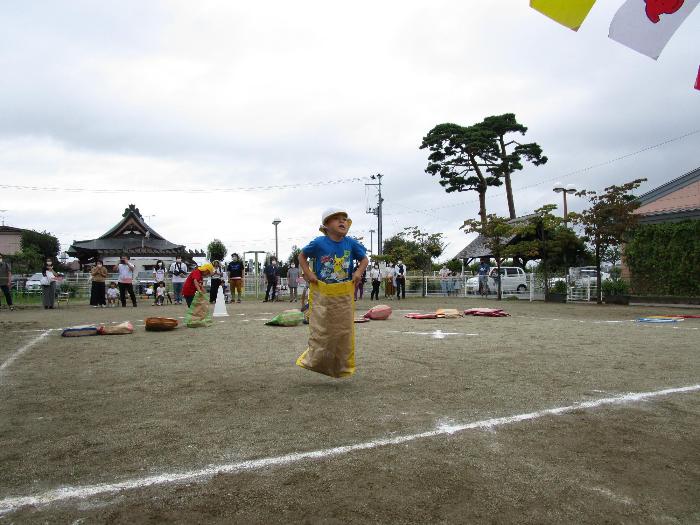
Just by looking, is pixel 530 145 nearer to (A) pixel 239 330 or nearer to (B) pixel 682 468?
(A) pixel 239 330

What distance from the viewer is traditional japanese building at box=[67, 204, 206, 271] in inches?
1695

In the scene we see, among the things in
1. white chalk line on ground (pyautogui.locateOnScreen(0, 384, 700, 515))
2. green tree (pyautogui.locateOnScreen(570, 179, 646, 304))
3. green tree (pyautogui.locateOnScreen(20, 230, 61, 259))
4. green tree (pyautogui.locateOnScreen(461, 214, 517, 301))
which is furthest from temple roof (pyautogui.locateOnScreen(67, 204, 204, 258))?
white chalk line on ground (pyautogui.locateOnScreen(0, 384, 700, 515))

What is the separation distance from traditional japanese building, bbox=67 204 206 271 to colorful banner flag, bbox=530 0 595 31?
39609 mm

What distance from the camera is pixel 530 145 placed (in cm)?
4403

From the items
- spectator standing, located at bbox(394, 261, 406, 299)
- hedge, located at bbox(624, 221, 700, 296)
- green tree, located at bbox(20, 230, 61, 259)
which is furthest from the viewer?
green tree, located at bbox(20, 230, 61, 259)

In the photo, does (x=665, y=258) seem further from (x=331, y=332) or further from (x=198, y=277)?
(x=331, y=332)

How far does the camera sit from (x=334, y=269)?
17.5 feet

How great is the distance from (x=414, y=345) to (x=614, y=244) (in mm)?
17025

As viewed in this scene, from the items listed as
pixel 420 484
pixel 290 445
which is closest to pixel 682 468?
pixel 420 484

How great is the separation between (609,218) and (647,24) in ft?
62.8

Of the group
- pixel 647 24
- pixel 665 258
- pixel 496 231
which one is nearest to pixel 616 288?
pixel 665 258

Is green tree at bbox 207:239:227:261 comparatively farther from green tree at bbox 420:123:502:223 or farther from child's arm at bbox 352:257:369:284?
child's arm at bbox 352:257:369:284

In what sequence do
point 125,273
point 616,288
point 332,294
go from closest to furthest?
point 332,294 → point 125,273 → point 616,288

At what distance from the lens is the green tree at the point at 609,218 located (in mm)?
20500
